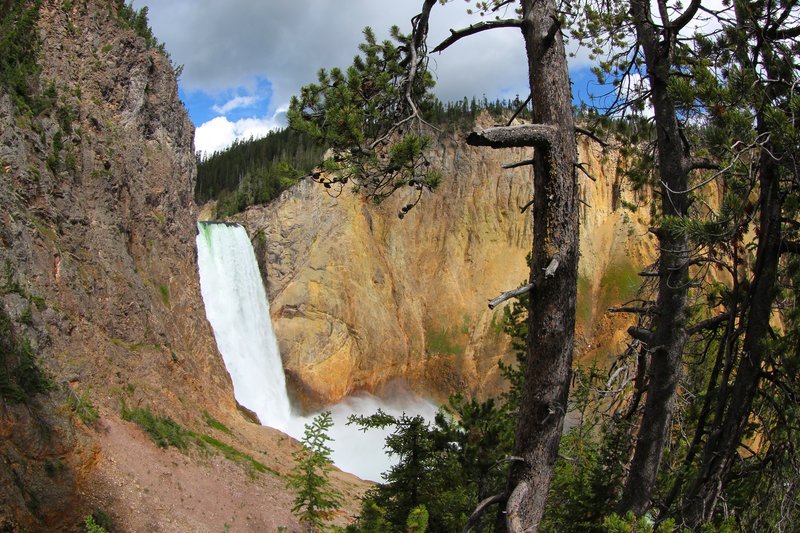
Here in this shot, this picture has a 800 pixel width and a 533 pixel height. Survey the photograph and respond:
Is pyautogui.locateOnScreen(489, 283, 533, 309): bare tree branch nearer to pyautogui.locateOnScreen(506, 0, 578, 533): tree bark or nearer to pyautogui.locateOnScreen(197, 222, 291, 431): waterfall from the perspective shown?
pyautogui.locateOnScreen(506, 0, 578, 533): tree bark

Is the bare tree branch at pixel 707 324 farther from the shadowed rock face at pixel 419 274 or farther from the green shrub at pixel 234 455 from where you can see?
the shadowed rock face at pixel 419 274

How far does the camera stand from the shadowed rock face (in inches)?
1305

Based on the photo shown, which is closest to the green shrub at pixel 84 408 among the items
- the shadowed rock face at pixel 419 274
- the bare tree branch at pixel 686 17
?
the bare tree branch at pixel 686 17

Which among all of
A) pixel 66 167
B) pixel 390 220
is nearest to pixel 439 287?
pixel 390 220

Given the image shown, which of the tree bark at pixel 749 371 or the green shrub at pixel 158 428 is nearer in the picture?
the tree bark at pixel 749 371

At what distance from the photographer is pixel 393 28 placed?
18.2ft

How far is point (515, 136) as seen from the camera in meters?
4.06

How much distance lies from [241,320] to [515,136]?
2581cm

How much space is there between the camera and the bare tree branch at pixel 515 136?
3885mm

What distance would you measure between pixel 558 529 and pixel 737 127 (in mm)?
4843

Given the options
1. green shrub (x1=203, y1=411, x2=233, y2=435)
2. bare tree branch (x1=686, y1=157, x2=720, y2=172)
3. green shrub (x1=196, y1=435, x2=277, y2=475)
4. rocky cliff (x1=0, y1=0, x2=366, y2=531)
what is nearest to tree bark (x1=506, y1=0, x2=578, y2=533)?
bare tree branch (x1=686, y1=157, x2=720, y2=172)

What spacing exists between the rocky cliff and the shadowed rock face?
409 inches

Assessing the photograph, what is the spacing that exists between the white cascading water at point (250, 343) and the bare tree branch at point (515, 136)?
76.5ft

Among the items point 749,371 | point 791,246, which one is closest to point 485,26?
point 791,246
